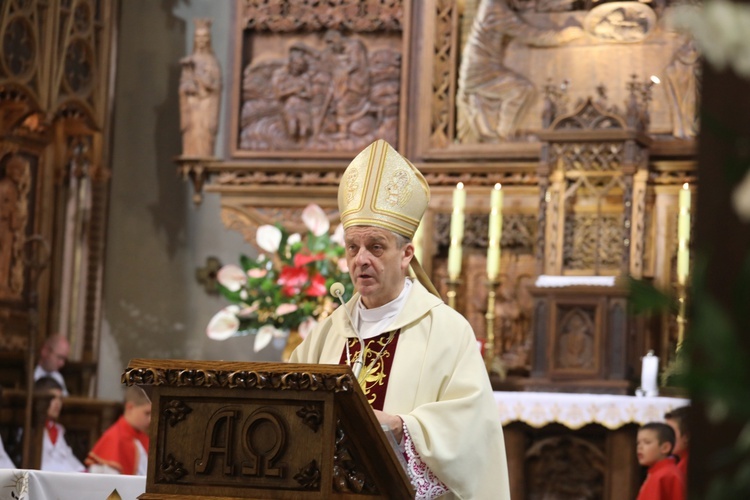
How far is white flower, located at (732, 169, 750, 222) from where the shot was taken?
0.93m

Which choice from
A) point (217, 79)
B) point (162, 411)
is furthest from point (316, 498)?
point (217, 79)

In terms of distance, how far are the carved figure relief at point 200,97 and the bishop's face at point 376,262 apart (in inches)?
194

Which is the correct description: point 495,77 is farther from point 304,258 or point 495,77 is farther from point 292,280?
point 292,280

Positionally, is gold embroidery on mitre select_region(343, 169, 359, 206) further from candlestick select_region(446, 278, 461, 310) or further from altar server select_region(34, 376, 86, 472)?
altar server select_region(34, 376, 86, 472)

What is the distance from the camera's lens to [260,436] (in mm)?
2705

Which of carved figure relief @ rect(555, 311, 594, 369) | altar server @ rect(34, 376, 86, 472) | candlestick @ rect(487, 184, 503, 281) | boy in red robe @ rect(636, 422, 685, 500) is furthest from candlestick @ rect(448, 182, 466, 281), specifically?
altar server @ rect(34, 376, 86, 472)

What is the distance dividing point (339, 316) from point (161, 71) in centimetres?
537

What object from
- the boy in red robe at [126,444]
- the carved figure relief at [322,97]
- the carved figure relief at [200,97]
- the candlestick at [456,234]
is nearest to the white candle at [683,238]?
the candlestick at [456,234]

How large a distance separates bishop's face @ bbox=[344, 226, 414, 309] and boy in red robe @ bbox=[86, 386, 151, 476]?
3.16 metres

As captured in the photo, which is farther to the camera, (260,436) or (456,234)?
(456,234)

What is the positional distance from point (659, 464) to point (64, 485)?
9.23 ft

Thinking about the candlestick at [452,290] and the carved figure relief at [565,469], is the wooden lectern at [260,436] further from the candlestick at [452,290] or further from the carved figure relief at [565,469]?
the candlestick at [452,290]

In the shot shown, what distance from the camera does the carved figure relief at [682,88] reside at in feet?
25.4

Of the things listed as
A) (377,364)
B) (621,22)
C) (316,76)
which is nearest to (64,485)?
(377,364)
